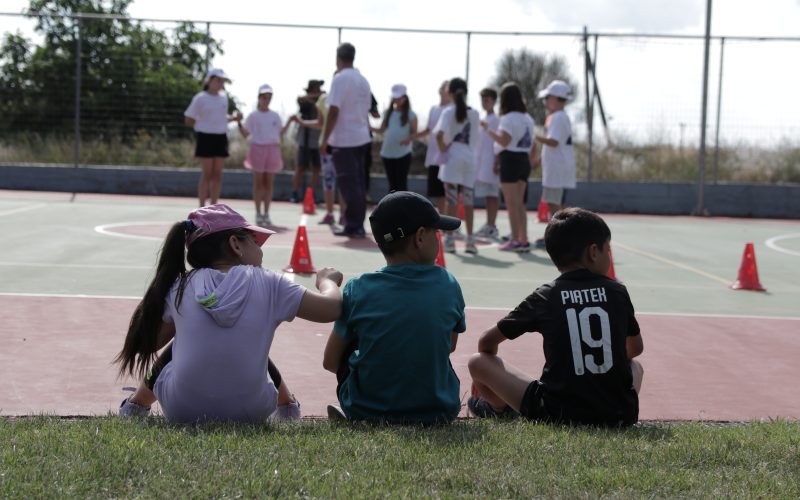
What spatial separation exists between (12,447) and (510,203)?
30.9 ft

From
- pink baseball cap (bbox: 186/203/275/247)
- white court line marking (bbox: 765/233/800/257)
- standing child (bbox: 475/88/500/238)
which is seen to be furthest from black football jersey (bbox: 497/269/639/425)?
white court line marking (bbox: 765/233/800/257)

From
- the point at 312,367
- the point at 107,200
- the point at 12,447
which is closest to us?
the point at 12,447

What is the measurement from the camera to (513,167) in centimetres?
1295

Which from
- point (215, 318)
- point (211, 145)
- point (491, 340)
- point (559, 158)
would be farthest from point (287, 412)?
point (211, 145)

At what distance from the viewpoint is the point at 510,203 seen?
1297cm

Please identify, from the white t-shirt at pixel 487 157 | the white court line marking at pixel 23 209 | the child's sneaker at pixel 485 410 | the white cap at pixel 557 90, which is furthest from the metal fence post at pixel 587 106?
the child's sneaker at pixel 485 410

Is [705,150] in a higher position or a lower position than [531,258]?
higher

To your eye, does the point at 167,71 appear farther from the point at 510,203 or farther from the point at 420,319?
the point at 420,319

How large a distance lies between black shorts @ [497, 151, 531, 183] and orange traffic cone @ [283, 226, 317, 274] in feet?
11.2

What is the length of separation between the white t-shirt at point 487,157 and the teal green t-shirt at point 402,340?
33.2ft

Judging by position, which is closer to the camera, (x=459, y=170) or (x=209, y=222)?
(x=209, y=222)

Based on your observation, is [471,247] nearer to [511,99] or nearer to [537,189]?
[511,99]

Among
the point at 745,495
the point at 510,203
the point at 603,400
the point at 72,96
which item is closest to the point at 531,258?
the point at 510,203

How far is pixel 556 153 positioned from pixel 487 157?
1.87 m
